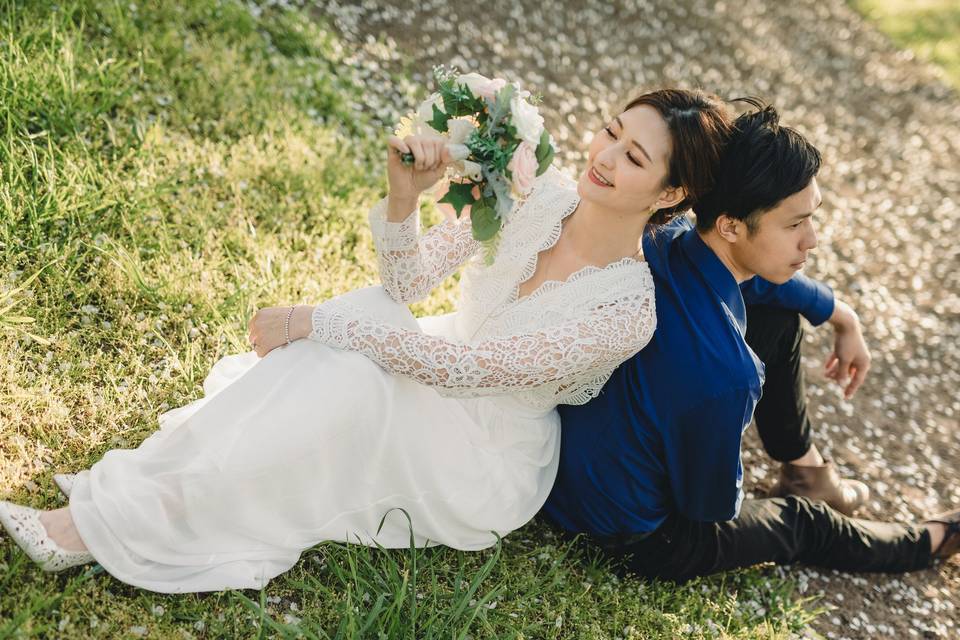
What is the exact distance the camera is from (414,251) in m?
3.06

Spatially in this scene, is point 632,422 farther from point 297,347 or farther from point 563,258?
point 297,347

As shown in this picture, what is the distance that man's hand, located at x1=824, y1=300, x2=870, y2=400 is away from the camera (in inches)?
157

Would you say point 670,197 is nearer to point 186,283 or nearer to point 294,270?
point 294,270

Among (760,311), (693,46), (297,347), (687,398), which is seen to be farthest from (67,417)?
(693,46)

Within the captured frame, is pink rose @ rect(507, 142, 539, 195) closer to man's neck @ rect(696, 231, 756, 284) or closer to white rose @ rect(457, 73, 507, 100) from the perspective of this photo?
white rose @ rect(457, 73, 507, 100)

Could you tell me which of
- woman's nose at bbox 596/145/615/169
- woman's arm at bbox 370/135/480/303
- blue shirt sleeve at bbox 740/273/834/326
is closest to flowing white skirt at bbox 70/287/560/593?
woman's arm at bbox 370/135/480/303

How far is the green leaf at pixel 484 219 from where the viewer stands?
2.75m

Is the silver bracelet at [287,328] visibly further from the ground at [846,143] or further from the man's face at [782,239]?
the ground at [846,143]

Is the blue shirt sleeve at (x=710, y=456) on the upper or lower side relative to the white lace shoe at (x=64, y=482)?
upper

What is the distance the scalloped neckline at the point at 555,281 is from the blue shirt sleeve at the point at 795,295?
69cm

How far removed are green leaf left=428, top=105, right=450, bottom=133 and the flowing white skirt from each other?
65 centimetres

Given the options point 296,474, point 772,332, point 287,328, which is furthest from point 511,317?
point 772,332

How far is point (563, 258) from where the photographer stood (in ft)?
10.1

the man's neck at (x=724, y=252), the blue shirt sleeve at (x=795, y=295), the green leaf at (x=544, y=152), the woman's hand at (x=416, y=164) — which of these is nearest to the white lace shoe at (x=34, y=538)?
the woman's hand at (x=416, y=164)
